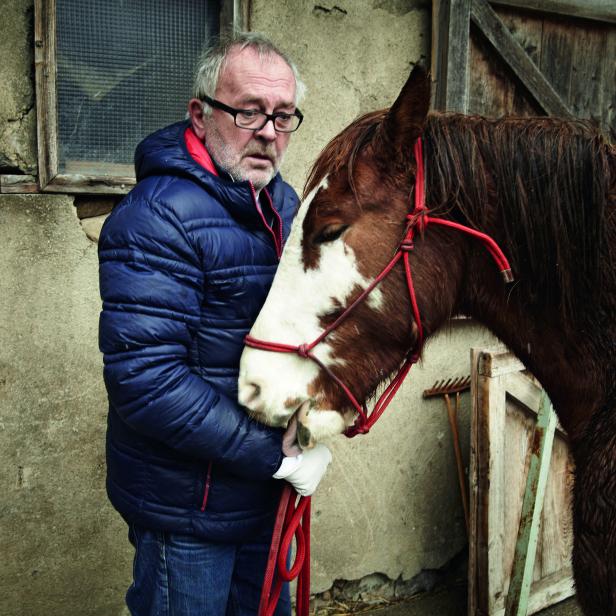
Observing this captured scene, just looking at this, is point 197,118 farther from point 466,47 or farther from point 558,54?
point 558,54

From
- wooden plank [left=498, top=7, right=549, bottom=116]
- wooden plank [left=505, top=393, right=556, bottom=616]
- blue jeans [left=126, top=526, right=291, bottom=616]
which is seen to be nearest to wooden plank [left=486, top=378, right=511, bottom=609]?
wooden plank [left=505, top=393, right=556, bottom=616]

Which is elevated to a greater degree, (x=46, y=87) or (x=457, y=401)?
(x=46, y=87)

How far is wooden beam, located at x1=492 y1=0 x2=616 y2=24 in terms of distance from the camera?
123 inches

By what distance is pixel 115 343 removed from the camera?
58.1 inches

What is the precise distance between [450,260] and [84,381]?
1.63 m

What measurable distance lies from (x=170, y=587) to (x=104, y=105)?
5.77ft

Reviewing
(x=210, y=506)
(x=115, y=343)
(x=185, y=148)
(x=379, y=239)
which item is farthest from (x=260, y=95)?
(x=210, y=506)

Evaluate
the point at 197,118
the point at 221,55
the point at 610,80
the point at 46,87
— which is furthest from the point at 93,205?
the point at 610,80

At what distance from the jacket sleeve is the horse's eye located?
0.97 ft

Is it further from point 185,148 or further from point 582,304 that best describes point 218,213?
point 582,304

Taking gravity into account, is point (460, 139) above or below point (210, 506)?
above

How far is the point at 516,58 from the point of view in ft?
10.2

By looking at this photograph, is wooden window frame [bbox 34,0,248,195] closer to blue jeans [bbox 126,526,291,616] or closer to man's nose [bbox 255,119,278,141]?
man's nose [bbox 255,119,278,141]

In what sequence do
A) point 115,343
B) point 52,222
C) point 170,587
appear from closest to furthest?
point 115,343 < point 170,587 < point 52,222
